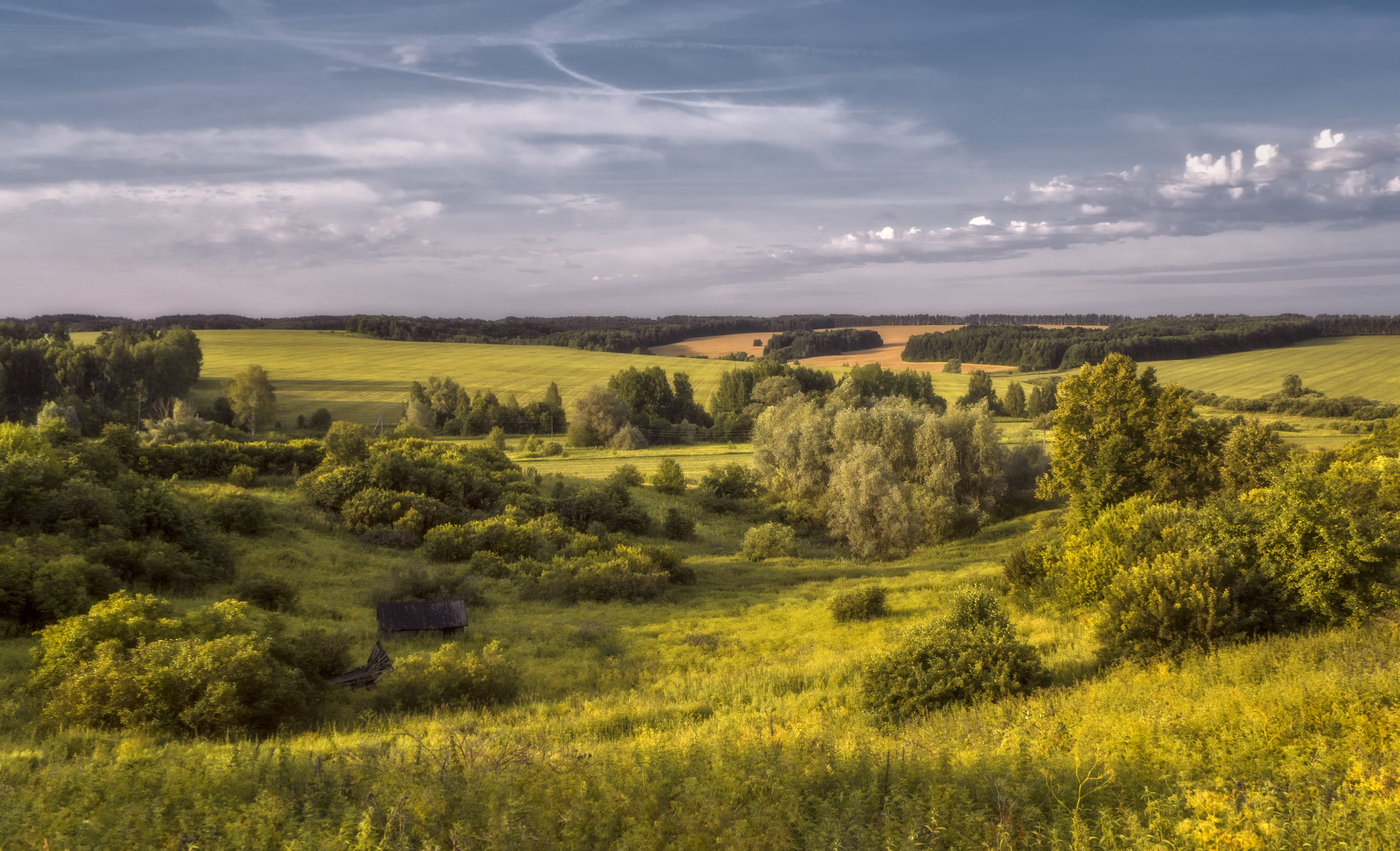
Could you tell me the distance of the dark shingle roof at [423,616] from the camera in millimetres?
19625

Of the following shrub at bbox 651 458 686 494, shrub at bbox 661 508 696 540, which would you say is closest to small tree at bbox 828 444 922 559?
shrub at bbox 661 508 696 540

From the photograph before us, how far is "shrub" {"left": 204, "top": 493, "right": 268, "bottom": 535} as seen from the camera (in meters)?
28.0

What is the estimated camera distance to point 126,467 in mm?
28781

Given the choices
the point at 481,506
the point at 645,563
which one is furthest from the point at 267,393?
the point at 645,563

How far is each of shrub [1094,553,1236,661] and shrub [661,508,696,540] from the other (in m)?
26.8

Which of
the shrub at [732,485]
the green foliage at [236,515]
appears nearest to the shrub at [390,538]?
the green foliage at [236,515]

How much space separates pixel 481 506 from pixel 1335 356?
374 feet

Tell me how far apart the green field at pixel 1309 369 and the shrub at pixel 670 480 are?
205 ft

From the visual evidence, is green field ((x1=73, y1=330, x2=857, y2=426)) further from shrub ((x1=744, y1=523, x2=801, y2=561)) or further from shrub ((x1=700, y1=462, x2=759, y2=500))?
shrub ((x1=744, y1=523, x2=801, y2=561))

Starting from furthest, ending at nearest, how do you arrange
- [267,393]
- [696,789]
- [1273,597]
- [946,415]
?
[267,393] < [946,415] < [1273,597] < [696,789]

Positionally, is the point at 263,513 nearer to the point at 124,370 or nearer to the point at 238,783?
the point at 238,783

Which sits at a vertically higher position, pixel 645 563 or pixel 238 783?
pixel 238 783

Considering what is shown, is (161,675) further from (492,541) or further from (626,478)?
(626,478)

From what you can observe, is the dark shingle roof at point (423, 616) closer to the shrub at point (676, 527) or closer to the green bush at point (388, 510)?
the green bush at point (388, 510)
